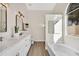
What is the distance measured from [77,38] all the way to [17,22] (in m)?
0.94

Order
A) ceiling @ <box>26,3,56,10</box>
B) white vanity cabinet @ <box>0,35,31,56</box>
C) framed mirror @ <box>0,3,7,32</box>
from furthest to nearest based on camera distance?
1. framed mirror @ <box>0,3,7,32</box>
2. ceiling @ <box>26,3,56,10</box>
3. white vanity cabinet @ <box>0,35,31,56</box>

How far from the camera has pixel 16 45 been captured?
1783 mm

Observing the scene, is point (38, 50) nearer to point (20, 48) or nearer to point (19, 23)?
point (20, 48)

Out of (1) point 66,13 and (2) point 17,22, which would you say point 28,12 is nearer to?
(2) point 17,22

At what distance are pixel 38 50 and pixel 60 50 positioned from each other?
13.1 inches

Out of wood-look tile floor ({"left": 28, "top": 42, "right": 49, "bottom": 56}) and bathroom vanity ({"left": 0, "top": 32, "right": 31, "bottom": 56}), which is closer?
bathroom vanity ({"left": 0, "top": 32, "right": 31, "bottom": 56})

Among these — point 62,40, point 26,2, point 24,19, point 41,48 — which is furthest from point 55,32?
point 26,2

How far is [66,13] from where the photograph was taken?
1918mm

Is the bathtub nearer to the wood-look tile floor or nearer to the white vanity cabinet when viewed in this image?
the wood-look tile floor

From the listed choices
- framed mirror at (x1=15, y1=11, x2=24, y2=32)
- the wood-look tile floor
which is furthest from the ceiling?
the wood-look tile floor

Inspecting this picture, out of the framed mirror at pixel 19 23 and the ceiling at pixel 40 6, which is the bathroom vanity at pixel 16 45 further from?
the ceiling at pixel 40 6

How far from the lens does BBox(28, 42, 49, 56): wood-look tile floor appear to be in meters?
Answer: 1.82

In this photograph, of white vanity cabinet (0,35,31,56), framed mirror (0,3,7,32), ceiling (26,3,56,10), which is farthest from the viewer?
framed mirror (0,3,7,32)

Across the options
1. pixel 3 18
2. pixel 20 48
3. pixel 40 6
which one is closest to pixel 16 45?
pixel 20 48
